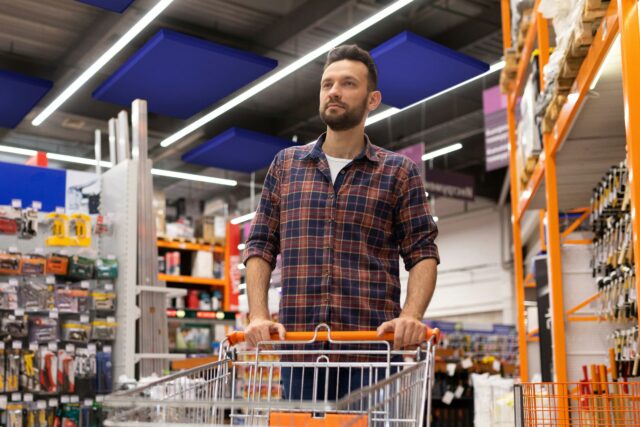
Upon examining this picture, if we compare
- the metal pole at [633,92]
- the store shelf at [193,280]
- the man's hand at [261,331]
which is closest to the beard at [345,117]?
the man's hand at [261,331]

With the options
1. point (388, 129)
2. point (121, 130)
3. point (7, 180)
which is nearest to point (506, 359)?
point (388, 129)

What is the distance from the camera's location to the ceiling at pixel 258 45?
1134 centimetres

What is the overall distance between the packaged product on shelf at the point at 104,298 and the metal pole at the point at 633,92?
14.9ft

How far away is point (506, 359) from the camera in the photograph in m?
12.4

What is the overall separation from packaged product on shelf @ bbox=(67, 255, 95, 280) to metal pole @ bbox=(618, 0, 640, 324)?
4523mm

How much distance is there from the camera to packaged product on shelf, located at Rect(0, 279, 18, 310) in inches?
231

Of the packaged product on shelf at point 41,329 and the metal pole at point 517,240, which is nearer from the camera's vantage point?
the packaged product on shelf at point 41,329

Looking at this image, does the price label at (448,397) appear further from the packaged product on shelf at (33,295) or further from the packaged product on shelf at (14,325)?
the packaged product on shelf at (14,325)

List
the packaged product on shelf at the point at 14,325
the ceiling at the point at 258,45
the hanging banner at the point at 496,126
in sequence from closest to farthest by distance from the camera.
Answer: the packaged product on shelf at the point at 14,325 → the hanging banner at the point at 496,126 → the ceiling at the point at 258,45

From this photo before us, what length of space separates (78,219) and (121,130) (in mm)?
1117

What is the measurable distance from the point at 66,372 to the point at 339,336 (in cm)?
459

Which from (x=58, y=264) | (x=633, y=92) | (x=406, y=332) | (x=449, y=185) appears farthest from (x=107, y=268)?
(x=449, y=185)

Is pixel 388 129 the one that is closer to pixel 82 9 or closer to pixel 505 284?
pixel 505 284

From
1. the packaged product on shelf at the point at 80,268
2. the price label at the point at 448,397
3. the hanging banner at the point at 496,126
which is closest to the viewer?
the packaged product on shelf at the point at 80,268
